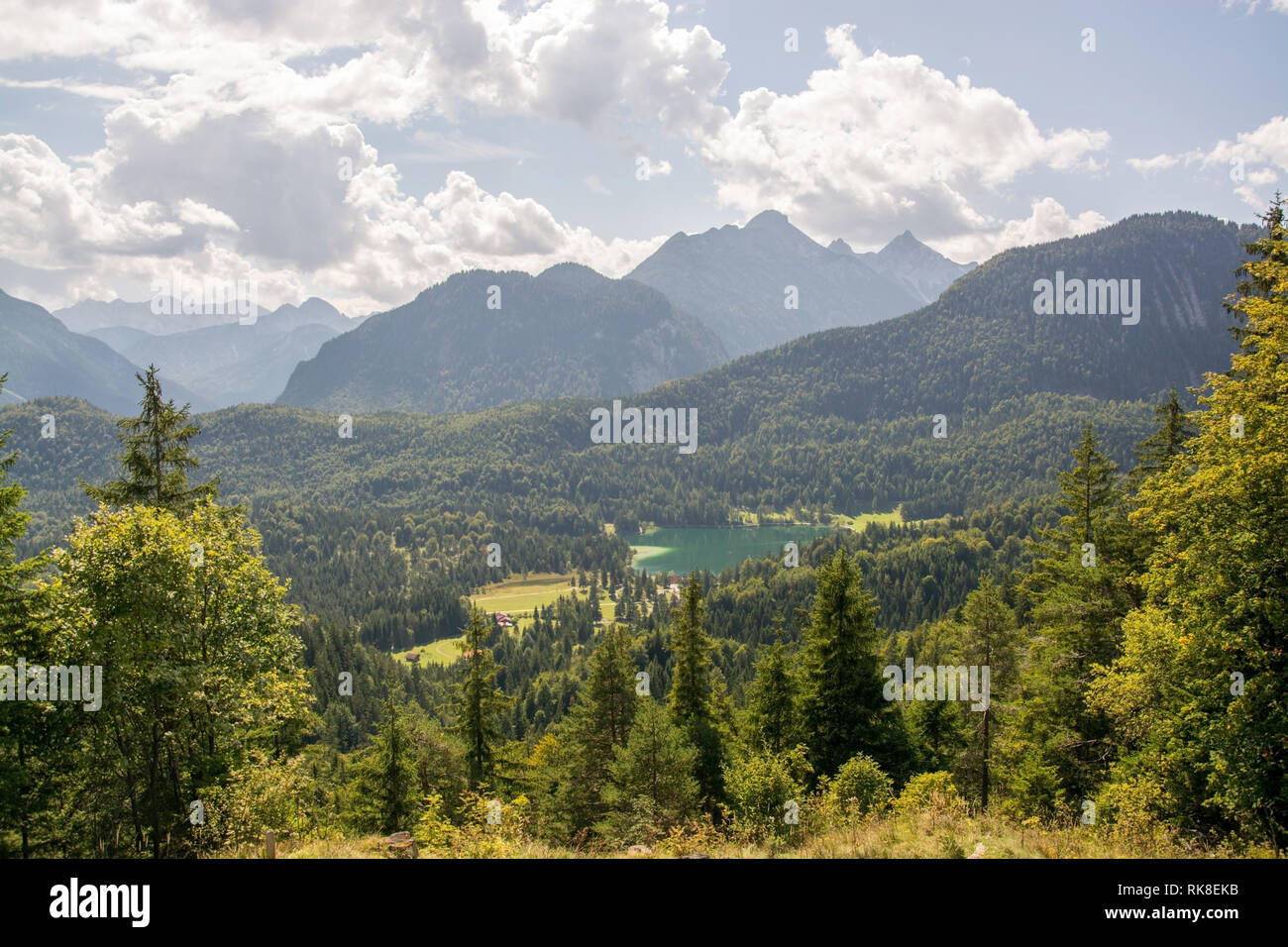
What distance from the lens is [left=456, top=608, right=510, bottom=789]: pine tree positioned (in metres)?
31.8

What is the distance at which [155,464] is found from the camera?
86.6ft

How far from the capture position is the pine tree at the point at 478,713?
31.8m

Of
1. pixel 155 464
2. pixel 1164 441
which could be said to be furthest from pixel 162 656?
pixel 1164 441

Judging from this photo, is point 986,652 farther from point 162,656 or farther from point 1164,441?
point 162,656

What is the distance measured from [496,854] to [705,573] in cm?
17298

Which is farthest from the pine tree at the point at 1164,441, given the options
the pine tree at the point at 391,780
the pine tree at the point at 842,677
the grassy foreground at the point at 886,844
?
the pine tree at the point at 391,780

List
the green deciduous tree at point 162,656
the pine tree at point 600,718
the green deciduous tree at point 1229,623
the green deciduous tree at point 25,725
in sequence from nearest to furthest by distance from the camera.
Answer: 1. the green deciduous tree at point 1229,623
2. the green deciduous tree at point 162,656
3. the green deciduous tree at point 25,725
4. the pine tree at point 600,718

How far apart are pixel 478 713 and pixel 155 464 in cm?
1668

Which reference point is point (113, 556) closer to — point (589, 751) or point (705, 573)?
point (589, 751)

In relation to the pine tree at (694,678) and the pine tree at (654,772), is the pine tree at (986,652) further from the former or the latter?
the pine tree at (654,772)

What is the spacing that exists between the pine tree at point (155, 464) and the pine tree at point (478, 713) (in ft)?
41.2
